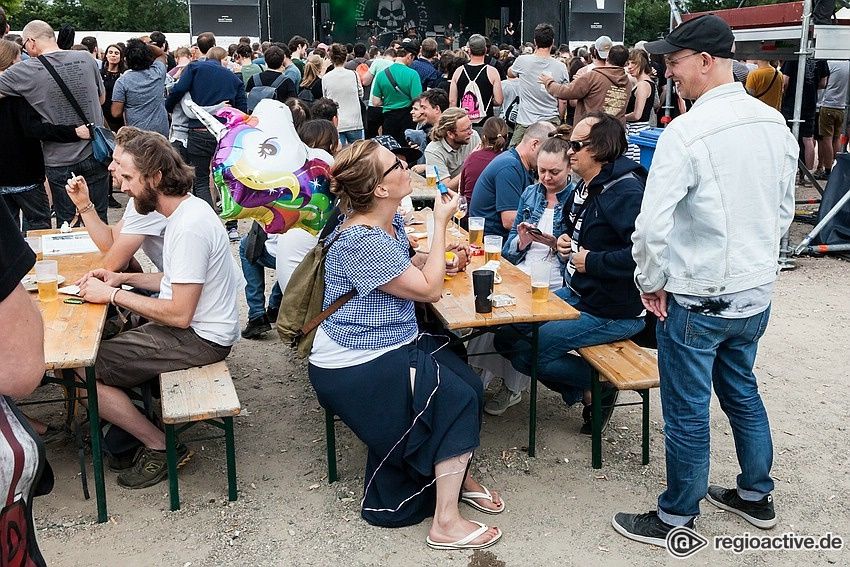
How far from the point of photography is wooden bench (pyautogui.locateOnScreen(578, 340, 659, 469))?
327 centimetres

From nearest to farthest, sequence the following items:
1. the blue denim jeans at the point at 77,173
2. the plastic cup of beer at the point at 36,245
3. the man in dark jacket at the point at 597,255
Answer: the man in dark jacket at the point at 597,255
the plastic cup of beer at the point at 36,245
the blue denim jeans at the point at 77,173

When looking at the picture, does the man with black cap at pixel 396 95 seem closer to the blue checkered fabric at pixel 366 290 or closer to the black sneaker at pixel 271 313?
the black sneaker at pixel 271 313

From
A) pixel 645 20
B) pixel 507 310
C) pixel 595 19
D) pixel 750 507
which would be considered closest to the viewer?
pixel 750 507

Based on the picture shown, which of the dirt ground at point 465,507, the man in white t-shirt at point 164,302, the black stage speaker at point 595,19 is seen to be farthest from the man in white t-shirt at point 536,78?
the black stage speaker at point 595,19

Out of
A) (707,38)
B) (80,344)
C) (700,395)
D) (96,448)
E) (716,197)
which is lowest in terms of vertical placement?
(96,448)

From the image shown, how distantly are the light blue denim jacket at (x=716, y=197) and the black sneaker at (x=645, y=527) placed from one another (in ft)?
2.92

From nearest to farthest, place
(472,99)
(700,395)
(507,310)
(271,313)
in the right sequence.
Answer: (700,395) < (507,310) < (271,313) < (472,99)

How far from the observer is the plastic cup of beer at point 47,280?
3457 mm

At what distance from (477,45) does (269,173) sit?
5.59m

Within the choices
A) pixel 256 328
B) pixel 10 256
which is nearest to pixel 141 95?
pixel 256 328

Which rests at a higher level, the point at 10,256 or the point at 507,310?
the point at 10,256

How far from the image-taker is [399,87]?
867 cm

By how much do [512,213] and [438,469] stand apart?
1967mm

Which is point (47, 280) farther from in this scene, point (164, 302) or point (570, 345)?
point (570, 345)
